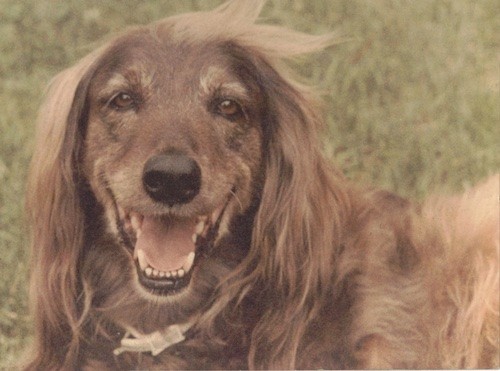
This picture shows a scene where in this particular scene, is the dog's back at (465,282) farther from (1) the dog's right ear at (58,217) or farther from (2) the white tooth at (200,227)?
(1) the dog's right ear at (58,217)

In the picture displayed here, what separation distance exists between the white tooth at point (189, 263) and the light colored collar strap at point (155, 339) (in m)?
0.26

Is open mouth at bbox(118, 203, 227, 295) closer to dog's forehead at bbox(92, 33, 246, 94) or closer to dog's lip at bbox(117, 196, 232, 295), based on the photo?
dog's lip at bbox(117, 196, 232, 295)

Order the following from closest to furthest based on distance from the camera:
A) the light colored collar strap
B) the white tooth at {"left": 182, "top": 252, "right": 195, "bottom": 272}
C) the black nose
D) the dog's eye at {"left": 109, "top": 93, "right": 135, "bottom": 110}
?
the black nose → the dog's eye at {"left": 109, "top": 93, "right": 135, "bottom": 110} → the white tooth at {"left": 182, "top": 252, "right": 195, "bottom": 272} → the light colored collar strap

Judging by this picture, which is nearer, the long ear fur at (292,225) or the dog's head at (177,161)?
the dog's head at (177,161)

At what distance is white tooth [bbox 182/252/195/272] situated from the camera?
290 cm

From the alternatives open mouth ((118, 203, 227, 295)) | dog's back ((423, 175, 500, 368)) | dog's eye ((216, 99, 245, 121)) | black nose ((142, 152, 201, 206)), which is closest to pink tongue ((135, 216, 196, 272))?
open mouth ((118, 203, 227, 295))

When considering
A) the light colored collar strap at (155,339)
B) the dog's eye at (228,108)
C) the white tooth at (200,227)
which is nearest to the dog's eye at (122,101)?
the dog's eye at (228,108)

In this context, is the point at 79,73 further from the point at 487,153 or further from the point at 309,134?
the point at 487,153

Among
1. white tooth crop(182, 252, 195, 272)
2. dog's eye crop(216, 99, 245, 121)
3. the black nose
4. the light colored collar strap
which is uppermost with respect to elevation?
dog's eye crop(216, 99, 245, 121)

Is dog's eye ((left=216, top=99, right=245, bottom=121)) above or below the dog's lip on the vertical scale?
above

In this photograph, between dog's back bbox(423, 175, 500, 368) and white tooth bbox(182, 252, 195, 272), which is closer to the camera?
white tooth bbox(182, 252, 195, 272)

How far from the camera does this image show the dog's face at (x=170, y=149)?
2.73m

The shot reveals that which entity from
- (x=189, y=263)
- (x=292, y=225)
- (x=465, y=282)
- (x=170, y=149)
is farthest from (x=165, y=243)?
(x=465, y=282)

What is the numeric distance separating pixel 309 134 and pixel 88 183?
2.70 ft
